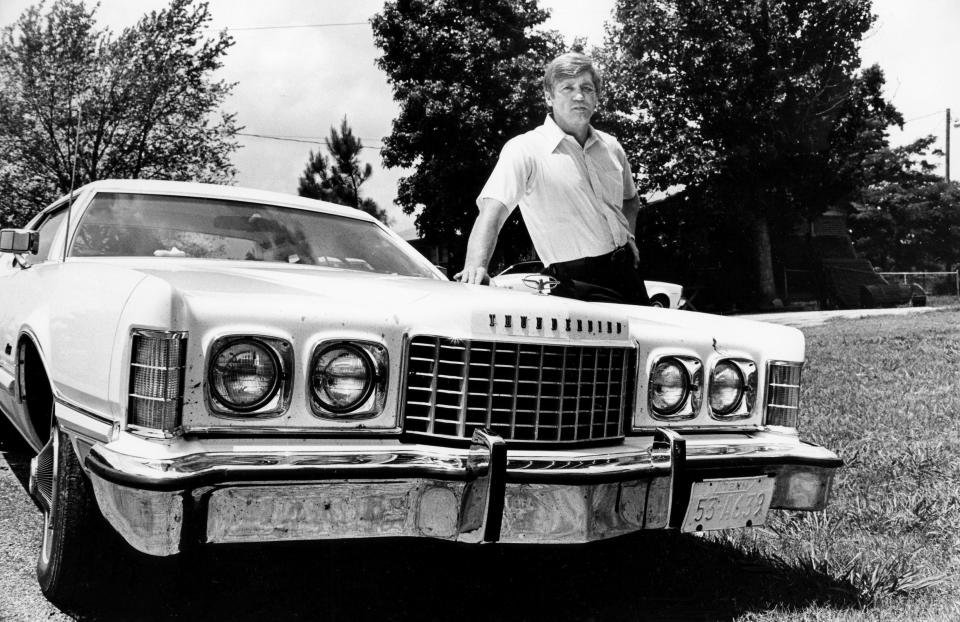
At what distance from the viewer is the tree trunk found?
2404cm

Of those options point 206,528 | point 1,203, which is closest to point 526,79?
point 1,203

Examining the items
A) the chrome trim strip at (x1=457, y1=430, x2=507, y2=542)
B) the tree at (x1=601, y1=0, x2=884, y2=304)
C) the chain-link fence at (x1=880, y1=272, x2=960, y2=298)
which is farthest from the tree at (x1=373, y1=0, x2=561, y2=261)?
the chrome trim strip at (x1=457, y1=430, x2=507, y2=542)

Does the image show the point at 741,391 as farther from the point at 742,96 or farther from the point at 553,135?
the point at 742,96

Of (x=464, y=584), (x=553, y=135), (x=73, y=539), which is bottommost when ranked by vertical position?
(x=464, y=584)

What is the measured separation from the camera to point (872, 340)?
30.6ft

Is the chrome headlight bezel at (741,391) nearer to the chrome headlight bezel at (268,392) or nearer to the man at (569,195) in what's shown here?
the man at (569,195)

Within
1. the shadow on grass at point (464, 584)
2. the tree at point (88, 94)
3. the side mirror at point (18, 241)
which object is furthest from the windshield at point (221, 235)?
the tree at point (88, 94)

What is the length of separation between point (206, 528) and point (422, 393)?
612mm

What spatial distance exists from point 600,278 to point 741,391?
2.33ft

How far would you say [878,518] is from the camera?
340 centimetres

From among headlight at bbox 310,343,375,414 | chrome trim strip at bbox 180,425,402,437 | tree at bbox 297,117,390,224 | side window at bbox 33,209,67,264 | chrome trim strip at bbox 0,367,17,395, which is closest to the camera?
chrome trim strip at bbox 180,425,402,437

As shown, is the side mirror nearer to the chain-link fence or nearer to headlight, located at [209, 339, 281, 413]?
headlight, located at [209, 339, 281, 413]

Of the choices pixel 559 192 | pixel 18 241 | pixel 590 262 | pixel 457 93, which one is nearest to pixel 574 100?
pixel 559 192

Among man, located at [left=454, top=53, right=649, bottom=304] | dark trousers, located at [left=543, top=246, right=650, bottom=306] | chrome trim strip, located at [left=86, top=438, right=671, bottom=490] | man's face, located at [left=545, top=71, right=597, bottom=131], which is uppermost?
man's face, located at [left=545, top=71, right=597, bottom=131]
